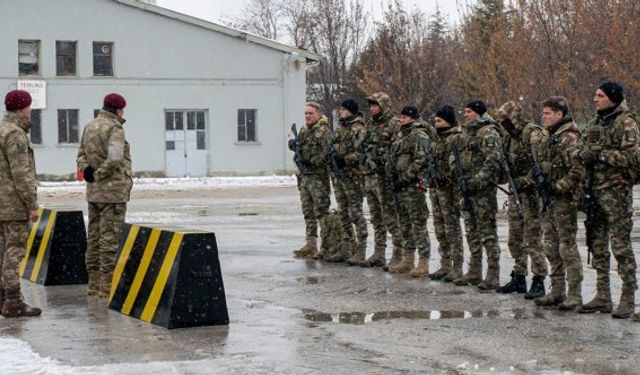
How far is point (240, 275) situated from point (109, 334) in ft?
14.2

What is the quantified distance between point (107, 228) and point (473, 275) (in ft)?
12.9

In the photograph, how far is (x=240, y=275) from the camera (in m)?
14.4

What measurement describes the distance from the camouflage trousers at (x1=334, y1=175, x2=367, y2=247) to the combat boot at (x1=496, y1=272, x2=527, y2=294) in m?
3.08

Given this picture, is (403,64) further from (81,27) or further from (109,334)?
(109,334)

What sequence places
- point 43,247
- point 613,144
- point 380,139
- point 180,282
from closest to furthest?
point 180,282 < point 613,144 < point 43,247 < point 380,139

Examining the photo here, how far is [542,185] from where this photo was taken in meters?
11.4

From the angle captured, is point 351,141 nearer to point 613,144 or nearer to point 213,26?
point 613,144

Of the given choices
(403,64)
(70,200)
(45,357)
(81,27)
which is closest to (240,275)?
(45,357)

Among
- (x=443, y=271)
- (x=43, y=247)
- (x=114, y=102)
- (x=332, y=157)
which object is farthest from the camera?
(x=332, y=157)

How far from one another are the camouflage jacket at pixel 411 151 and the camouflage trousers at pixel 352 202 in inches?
46.9

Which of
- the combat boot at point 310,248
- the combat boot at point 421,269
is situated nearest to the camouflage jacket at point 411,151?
the combat boot at point 421,269

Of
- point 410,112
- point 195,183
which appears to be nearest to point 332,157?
point 410,112

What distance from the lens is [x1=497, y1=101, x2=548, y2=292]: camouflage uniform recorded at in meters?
12.1

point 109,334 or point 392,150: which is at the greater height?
point 392,150
